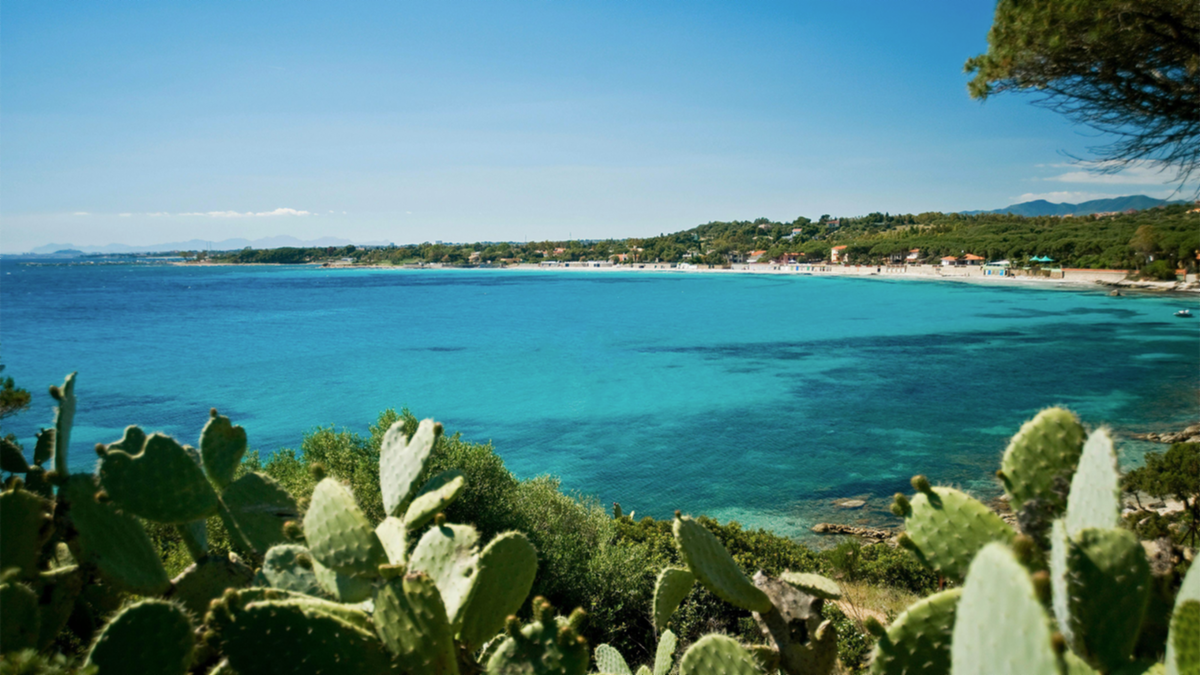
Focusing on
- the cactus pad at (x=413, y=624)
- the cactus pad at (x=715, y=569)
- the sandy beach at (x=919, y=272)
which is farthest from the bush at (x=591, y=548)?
the sandy beach at (x=919, y=272)

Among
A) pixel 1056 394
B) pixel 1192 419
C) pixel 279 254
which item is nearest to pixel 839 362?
pixel 1056 394

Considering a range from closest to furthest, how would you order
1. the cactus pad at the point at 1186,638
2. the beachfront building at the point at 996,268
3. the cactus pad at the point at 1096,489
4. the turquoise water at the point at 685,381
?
the cactus pad at the point at 1186,638
the cactus pad at the point at 1096,489
the turquoise water at the point at 685,381
the beachfront building at the point at 996,268

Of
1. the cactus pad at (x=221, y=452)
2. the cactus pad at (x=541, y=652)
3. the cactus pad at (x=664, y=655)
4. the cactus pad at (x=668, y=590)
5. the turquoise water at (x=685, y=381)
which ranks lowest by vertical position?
the turquoise water at (x=685, y=381)

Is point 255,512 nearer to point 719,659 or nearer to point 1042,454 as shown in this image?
point 719,659

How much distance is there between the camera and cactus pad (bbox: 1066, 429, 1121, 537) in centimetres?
114

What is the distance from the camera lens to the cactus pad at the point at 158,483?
1619mm

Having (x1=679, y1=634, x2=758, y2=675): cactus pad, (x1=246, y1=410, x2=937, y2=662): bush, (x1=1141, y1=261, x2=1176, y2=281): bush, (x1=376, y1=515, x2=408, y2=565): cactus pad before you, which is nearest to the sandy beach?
(x1=1141, y1=261, x2=1176, y2=281): bush

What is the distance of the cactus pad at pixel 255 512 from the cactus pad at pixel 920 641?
61.1 inches

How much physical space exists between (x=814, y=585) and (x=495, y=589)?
981 mm

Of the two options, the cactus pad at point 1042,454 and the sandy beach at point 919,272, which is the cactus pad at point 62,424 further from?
the sandy beach at point 919,272

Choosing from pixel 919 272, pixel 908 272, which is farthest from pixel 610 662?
pixel 908 272

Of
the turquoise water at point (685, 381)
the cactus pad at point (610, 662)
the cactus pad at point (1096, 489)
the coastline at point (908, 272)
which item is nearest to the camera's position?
the cactus pad at point (1096, 489)

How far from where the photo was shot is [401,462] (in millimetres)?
1782

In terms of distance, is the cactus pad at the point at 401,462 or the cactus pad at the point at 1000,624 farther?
the cactus pad at the point at 401,462
